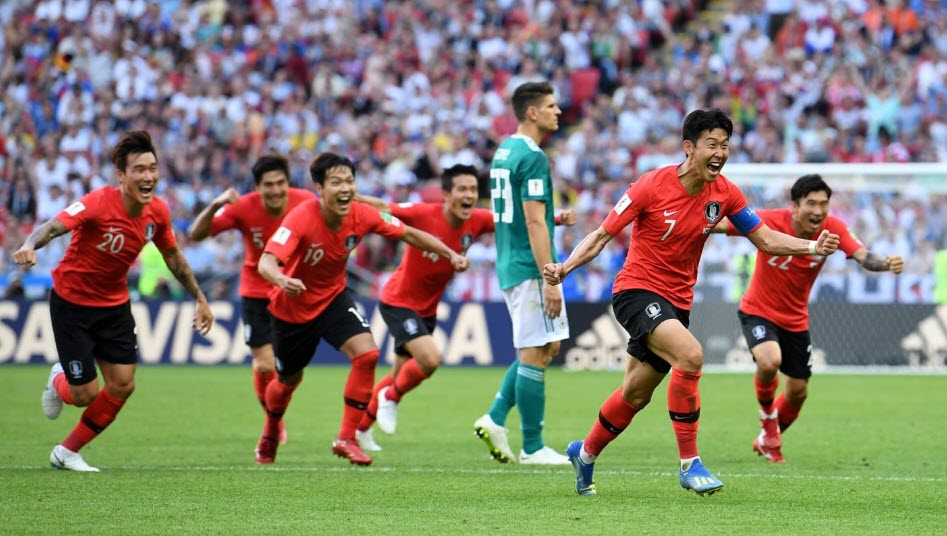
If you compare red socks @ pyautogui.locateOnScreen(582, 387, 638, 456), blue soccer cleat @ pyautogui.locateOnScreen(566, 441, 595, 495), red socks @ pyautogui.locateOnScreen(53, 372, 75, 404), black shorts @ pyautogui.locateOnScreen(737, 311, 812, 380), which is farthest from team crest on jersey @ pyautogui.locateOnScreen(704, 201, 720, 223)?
red socks @ pyautogui.locateOnScreen(53, 372, 75, 404)

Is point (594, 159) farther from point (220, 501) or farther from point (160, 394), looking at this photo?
point (220, 501)

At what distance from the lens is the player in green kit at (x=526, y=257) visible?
1009 centimetres

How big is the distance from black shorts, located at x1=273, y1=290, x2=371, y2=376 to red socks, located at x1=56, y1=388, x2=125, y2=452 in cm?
129

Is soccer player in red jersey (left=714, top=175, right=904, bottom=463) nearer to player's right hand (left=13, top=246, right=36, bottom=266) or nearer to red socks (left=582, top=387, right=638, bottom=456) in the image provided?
red socks (left=582, top=387, right=638, bottom=456)

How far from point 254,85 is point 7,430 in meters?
17.2

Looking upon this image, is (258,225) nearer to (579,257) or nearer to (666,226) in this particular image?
(579,257)

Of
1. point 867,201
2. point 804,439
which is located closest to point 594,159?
point 867,201

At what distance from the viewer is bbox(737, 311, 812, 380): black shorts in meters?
11.3

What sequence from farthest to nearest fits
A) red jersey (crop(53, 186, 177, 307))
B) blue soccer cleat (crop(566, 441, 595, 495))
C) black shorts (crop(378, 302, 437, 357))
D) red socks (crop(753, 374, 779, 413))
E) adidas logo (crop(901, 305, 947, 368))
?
adidas logo (crop(901, 305, 947, 368)), black shorts (crop(378, 302, 437, 357)), red socks (crop(753, 374, 779, 413)), red jersey (crop(53, 186, 177, 307)), blue soccer cleat (crop(566, 441, 595, 495))

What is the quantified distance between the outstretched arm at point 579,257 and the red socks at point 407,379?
3768 millimetres

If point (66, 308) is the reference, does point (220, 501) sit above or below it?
below

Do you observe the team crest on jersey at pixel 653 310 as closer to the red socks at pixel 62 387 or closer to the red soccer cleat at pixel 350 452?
the red soccer cleat at pixel 350 452

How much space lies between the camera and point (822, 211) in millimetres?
11023

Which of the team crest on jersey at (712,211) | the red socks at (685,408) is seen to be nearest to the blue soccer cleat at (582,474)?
the red socks at (685,408)
